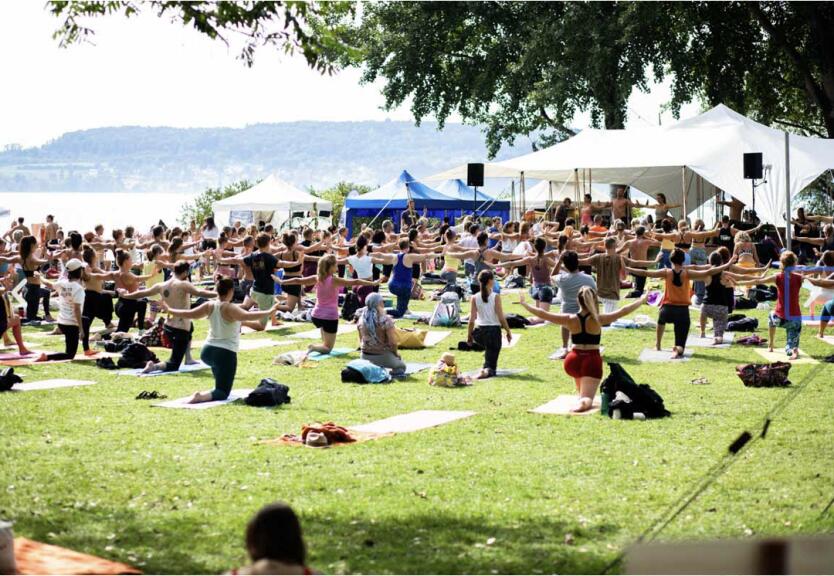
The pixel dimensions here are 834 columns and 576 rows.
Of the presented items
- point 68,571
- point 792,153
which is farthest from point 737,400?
point 792,153

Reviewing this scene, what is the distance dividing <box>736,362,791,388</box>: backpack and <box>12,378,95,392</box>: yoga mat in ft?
25.6

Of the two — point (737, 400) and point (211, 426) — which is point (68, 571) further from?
point (737, 400)

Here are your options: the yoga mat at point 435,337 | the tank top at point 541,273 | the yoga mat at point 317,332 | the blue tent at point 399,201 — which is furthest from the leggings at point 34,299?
the blue tent at point 399,201

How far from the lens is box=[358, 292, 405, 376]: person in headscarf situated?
14.6 meters

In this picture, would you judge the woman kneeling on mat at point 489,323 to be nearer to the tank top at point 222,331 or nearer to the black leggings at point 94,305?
the tank top at point 222,331

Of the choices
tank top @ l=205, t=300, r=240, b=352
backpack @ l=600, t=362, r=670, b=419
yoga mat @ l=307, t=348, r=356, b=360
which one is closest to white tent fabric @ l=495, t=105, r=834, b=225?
yoga mat @ l=307, t=348, r=356, b=360

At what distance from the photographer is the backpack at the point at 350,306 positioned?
21.2 m

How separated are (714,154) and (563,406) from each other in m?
16.2

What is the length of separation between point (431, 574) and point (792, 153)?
74.5ft

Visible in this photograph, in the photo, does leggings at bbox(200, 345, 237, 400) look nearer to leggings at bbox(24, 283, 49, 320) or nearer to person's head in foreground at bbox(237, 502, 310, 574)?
person's head in foreground at bbox(237, 502, 310, 574)

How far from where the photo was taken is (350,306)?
21.5 meters

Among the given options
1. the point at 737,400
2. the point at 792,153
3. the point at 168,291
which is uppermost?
the point at 792,153

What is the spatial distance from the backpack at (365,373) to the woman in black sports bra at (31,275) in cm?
709

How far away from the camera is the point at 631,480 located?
8727 mm
